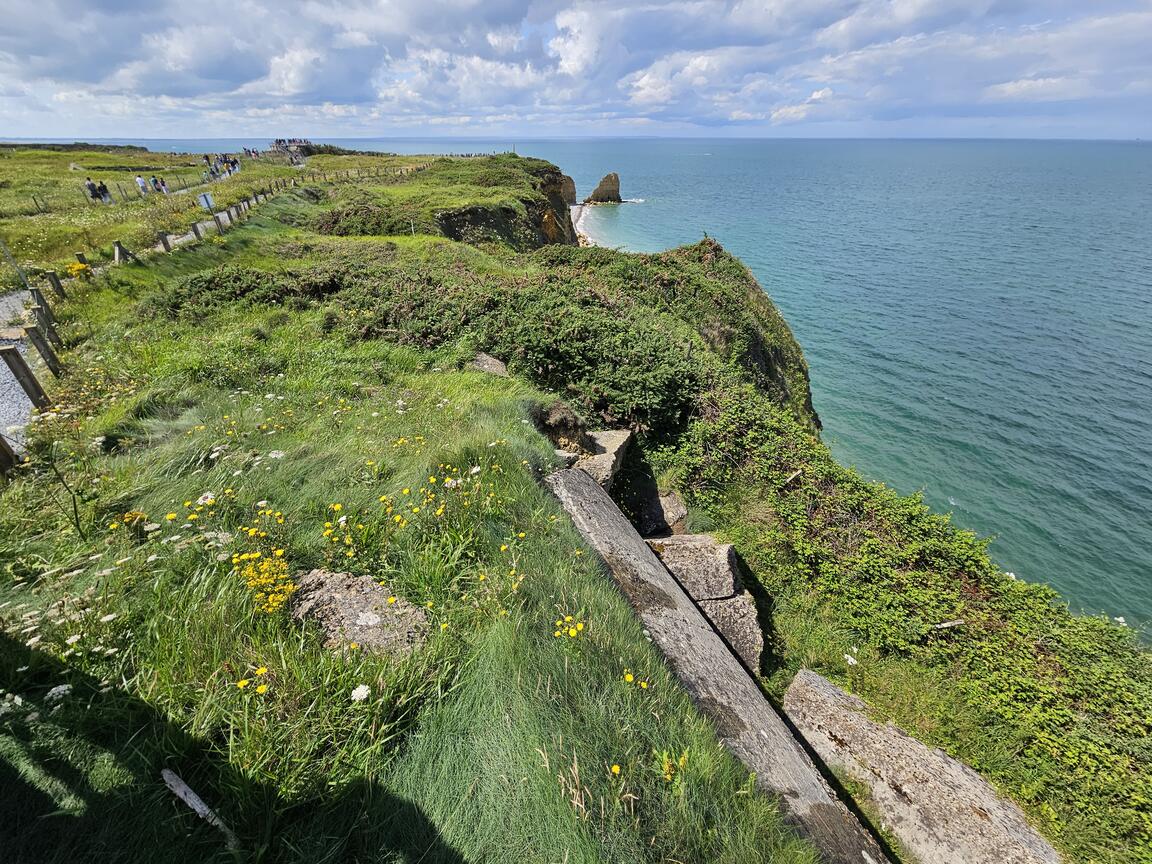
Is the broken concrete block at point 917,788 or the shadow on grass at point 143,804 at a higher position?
the shadow on grass at point 143,804

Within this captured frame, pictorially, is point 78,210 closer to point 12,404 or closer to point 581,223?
point 12,404

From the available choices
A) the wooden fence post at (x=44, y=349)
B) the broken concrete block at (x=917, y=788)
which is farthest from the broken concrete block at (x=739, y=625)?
the wooden fence post at (x=44, y=349)

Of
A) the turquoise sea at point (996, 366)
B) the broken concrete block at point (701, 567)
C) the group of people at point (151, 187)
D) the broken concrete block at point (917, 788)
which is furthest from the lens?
the group of people at point (151, 187)

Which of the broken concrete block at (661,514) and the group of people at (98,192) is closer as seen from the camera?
the broken concrete block at (661,514)

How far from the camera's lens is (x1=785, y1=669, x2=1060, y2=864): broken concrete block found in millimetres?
4867

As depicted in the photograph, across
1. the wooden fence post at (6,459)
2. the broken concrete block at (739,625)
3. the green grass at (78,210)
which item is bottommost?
the broken concrete block at (739,625)

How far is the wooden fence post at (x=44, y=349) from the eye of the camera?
8255 millimetres

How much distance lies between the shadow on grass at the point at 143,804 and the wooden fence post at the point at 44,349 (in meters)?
8.59

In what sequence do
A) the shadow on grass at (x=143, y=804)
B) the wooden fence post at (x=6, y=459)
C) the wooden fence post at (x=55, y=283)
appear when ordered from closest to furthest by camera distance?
the shadow on grass at (x=143, y=804) → the wooden fence post at (x=6, y=459) → the wooden fence post at (x=55, y=283)

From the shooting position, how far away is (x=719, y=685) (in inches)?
177

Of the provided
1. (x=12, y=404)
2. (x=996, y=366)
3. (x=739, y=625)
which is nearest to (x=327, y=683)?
(x=739, y=625)

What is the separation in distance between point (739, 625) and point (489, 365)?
7233 mm

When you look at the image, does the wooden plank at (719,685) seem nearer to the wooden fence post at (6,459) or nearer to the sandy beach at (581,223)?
the wooden fence post at (6,459)

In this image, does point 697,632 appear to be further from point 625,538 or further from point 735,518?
point 735,518
